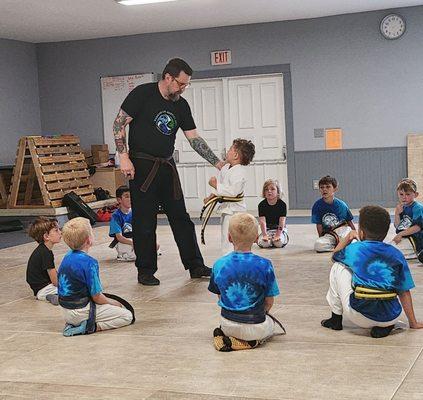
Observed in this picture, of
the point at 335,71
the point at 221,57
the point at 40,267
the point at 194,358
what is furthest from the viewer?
the point at 221,57

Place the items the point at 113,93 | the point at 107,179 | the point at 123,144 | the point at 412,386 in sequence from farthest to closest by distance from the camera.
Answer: the point at 113,93
the point at 107,179
the point at 123,144
the point at 412,386

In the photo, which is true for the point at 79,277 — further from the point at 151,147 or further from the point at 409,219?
the point at 409,219

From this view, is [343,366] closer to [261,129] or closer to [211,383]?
[211,383]

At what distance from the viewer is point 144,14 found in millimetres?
11602

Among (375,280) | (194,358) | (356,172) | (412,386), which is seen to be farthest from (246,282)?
(356,172)

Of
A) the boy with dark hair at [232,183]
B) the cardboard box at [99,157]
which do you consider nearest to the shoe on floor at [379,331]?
the boy with dark hair at [232,183]

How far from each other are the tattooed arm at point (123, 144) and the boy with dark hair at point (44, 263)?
27.7 inches

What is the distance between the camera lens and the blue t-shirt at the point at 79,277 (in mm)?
4715

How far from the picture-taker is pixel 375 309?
433 centimetres

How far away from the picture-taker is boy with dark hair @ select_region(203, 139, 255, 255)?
249 inches

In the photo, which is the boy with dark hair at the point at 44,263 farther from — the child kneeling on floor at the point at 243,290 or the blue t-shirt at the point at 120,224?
the child kneeling on floor at the point at 243,290

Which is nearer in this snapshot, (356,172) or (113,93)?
(356,172)

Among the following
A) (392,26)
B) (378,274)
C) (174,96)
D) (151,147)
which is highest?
(392,26)

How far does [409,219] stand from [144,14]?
6.17m
